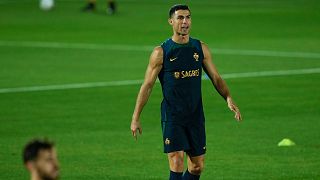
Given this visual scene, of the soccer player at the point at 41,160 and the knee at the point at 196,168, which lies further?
the knee at the point at 196,168

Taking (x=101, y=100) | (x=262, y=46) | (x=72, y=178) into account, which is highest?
(x=262, y=46)

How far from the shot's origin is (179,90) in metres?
14.4

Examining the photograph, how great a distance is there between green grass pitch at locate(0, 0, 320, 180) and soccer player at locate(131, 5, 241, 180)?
272 cm

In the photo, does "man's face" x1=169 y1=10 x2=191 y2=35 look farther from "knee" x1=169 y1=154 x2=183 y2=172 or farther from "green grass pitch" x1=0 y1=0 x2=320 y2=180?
"green grass pitch" x1=0 y1=0 x2=320 y2=180

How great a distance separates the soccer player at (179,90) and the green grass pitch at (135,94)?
272 cm

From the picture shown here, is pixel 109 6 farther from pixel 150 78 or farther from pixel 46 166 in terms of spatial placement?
pixel 46 166

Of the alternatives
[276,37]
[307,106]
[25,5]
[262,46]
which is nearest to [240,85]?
[307,106]

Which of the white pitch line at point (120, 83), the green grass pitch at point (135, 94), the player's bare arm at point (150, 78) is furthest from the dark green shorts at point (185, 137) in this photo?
the white pitch line at point (120, 83)

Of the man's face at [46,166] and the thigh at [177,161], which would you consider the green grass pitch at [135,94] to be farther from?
the man's face at [46,166]

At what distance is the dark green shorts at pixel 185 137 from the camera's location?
14.4 m

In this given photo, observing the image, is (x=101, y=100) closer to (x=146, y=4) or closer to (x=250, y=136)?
(x=250, y=136)

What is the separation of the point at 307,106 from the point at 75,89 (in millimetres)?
6535

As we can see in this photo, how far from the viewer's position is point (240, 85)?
28438mm

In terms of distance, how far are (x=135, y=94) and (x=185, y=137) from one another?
41.4 ft
